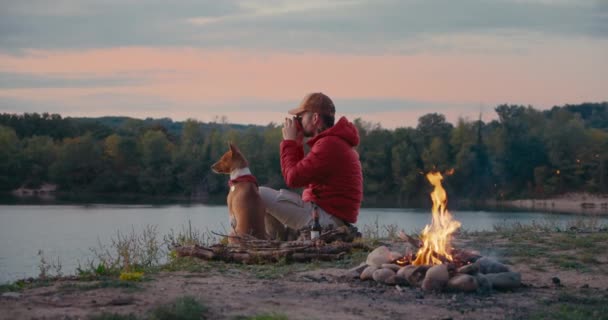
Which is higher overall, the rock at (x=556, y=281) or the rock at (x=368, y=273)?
the rock at (x=368, y=273)

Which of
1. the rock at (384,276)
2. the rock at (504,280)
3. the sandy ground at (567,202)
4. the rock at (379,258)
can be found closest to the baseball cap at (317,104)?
the rock at (379,258)

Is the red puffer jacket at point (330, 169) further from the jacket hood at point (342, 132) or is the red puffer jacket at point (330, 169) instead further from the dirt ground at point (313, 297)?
the dirt ground at point (313, 297)

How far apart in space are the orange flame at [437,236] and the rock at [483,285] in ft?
1.30

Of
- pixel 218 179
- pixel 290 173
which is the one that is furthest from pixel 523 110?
pixel 290 173

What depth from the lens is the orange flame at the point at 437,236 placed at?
6.76 metres

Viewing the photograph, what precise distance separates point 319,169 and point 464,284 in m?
2.53

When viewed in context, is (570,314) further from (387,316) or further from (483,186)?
(483,186)

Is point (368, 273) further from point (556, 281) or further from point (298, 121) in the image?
point (298, 121)

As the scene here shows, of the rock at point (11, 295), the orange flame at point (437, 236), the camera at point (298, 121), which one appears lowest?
the rock at point (11, 295)

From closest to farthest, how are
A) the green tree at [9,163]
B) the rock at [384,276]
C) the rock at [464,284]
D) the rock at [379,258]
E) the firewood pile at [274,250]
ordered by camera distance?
the rock at [464,284] → the rock at [384,276] → the rock at [379,258] → the firewood pile at [274,250] → the green tree at [9,163]

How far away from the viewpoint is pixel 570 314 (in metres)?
5.50

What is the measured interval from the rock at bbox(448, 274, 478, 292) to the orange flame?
40 centimetres

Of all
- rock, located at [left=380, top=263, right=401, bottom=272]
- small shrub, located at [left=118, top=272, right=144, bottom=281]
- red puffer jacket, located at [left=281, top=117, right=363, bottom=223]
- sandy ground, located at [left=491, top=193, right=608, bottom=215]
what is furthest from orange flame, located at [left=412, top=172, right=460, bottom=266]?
sandy ground, located at [left=491, top=193, right=608, bottom=215]

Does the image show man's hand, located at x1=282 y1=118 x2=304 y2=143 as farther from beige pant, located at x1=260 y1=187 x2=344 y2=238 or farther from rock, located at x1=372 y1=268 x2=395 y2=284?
rock, located at x1=372 y1=268 x2=395 y2=284
